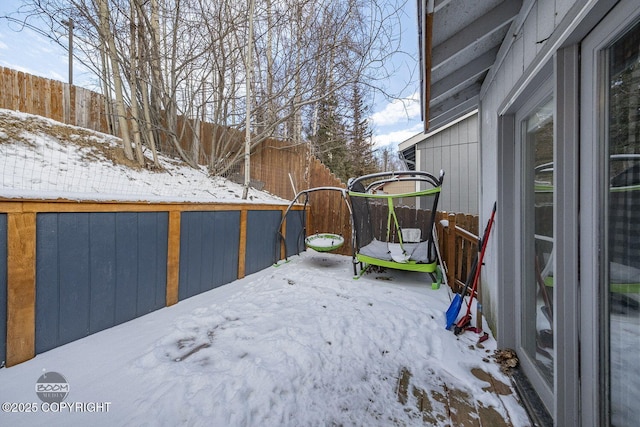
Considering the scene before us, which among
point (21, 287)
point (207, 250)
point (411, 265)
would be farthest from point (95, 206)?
point (411, 265)

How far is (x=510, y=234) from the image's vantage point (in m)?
1.87

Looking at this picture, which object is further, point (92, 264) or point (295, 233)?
point (295, 233)

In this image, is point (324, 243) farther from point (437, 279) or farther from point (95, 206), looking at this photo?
point (95, 206)

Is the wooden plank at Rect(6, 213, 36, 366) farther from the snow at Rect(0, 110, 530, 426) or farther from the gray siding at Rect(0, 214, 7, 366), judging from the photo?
the snow at Rect(0, 110, 530, 426)

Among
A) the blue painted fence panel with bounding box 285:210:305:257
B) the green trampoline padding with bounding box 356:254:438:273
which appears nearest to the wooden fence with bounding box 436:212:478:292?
the green trampoline padding with bounding box 356:254:438:273

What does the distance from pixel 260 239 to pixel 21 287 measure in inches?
106

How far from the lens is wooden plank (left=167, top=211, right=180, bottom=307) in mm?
2623

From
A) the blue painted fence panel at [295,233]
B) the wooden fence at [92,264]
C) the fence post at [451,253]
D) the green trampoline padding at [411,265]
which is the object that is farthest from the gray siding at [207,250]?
the fence post at [451,253]

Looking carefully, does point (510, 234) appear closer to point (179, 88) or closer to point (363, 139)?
point (179, 88)

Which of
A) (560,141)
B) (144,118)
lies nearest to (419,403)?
(560,141)

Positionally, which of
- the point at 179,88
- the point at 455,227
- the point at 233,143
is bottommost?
the point at 455,227

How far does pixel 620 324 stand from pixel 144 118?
758 cm

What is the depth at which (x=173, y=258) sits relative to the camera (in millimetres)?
2668

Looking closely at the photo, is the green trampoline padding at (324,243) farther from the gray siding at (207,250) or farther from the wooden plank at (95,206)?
the wooden plank at (95,206)
